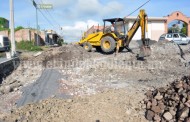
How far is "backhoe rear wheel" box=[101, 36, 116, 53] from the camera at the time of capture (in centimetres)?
2041

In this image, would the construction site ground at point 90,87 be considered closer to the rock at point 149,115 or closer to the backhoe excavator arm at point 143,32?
the rock at point 149,115

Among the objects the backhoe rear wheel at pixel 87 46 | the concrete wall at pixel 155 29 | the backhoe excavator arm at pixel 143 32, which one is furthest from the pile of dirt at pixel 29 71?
the concrete wall at pixel 155 29

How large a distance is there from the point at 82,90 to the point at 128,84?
1997 millimetres

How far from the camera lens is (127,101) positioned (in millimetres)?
9141

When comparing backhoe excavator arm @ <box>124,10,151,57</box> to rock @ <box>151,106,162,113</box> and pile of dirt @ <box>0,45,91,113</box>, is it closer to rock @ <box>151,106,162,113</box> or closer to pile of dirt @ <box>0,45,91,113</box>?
pile of dirt @ <box>0,45,91,113</box>

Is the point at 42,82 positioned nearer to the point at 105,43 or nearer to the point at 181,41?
the point at 105,43

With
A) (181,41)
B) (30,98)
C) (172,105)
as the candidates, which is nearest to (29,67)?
(30,98)

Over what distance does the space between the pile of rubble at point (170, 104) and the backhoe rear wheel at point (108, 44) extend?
11.5 m

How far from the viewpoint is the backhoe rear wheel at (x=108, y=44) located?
67.0ft

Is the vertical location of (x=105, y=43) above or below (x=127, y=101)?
above

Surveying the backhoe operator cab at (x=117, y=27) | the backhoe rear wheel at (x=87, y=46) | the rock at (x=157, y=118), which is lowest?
the rock at (x=157, y=118)

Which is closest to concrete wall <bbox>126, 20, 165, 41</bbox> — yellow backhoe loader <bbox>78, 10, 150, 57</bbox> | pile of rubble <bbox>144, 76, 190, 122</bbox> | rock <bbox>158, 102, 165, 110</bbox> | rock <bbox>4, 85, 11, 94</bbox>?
yellow backhoe loader <bbox>78, 10, 150, 57</bbox>

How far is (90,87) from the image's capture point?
11.6 meters

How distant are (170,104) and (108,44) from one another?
13.2 meters
